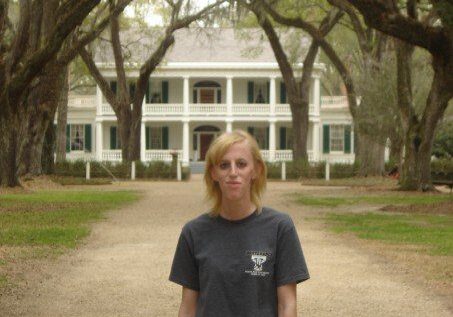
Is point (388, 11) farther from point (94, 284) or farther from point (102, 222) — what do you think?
point (94, 284)

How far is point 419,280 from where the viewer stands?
10.6 metres

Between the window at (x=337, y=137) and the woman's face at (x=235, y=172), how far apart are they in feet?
180

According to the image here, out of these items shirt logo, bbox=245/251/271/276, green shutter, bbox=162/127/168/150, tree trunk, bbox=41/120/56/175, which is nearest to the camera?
shirt logo, bbox=245/251/271/276

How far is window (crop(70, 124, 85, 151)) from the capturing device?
58.4 metres

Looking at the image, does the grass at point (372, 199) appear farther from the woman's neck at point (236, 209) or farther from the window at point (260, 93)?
the window at point (260, 93)

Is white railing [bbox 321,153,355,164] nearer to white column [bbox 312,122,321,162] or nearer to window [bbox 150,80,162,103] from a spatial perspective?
white column [bbox 312,122,321,162]

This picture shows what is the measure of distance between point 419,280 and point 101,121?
46.3m

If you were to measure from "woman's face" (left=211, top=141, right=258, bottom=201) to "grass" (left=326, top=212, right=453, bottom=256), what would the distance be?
31.7 ft

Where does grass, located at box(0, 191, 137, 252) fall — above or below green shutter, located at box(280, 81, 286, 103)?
below

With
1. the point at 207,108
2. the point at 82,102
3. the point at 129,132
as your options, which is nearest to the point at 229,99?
the point at 207,108

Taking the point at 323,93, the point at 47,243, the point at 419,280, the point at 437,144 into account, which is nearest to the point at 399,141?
the point at 437,144

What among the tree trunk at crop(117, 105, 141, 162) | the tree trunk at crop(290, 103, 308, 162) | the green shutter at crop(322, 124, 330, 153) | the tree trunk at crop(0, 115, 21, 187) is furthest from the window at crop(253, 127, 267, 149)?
the tree trunk at crop(0, 115, 21, 187)

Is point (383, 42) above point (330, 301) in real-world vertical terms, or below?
above

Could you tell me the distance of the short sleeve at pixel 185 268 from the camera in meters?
3.96
